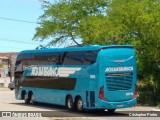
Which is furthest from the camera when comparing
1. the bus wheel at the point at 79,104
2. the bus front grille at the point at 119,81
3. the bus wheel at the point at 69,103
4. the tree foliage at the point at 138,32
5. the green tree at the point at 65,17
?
the green tree at the point at 65,17

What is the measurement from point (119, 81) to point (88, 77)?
60.7 inches

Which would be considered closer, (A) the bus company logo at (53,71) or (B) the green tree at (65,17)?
(A) the bus company logo at (53,71)

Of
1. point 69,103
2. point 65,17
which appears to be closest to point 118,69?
point 69,103

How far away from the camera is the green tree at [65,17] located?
40625mm

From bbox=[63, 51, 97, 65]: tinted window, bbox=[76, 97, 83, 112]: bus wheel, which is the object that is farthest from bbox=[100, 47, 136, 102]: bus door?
bbox=[76, 97, 83, 112]: bus wheel

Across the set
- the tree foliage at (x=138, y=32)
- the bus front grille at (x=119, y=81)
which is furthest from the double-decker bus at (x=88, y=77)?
the tree foliage at (x=138, y=32)

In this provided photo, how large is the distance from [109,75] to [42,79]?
677cm

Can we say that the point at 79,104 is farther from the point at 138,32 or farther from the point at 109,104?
the point at 138,32

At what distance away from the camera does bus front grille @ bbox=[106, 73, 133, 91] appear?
67.5ft

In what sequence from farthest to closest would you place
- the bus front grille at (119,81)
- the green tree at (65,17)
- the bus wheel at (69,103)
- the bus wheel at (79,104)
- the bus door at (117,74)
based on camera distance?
1. the green tree at (65,17)
2. the bus wheel at (69,103)
3. the bus wheel at (79,104)
4. the bus front grille at (119,81)
5. the bus door at (117,74)

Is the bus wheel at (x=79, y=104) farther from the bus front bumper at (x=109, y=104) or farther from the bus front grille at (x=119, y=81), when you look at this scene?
the bus front grille at (x=119, y=81)

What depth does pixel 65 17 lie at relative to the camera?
4138 centimetres

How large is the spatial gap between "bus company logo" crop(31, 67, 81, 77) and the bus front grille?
7.39 ft

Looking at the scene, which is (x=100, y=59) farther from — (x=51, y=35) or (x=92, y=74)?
(x=51, y=35)
